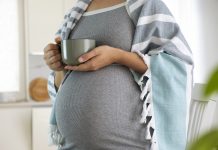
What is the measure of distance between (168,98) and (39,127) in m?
1.79

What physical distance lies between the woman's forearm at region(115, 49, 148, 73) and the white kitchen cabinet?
1.90 metres

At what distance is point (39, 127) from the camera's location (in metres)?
2.43

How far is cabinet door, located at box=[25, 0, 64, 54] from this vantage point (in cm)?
256

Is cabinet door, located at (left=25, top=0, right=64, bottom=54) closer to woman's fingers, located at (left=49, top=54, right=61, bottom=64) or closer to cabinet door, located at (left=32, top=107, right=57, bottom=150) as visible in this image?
cabinet door, located at (left=32, top=107, right=57, bottom=150)

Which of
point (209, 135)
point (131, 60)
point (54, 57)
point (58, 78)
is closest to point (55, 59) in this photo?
point (54, 57)

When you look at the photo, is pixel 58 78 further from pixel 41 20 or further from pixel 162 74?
pixel 41 20

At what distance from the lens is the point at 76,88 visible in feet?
2.72

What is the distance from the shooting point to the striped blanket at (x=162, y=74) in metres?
0.78

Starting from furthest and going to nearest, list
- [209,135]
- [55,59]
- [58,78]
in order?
[58,78], [55,59], [209,135]

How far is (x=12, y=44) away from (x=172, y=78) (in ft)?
6.72

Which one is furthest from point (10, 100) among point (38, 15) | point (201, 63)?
point (201, 63)

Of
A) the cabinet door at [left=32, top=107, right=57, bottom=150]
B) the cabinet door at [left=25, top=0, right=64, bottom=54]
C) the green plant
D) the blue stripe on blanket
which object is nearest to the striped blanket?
the blue stripe on blanket

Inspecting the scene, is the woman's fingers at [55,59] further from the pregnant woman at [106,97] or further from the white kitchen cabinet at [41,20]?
the white kitchen cabinet at [41,20]

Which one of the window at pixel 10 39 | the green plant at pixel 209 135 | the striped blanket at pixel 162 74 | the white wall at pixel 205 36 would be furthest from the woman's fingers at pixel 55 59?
the window at pixel 10 39
